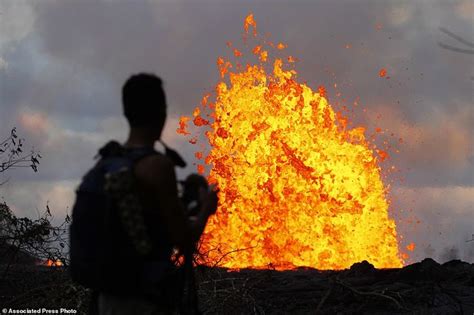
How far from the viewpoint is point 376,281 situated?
35.9ft

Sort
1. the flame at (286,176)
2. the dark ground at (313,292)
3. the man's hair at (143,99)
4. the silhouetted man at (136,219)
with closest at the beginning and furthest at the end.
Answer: the silhouetted man at (136,219), the man's hair at (143,99), the dark ground at (313,292), the flame at (286,176)

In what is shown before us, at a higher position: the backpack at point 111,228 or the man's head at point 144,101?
the man's head at point 144,101

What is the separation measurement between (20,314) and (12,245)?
1.46 metres

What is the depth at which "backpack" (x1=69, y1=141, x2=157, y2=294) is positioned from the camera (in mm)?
2723

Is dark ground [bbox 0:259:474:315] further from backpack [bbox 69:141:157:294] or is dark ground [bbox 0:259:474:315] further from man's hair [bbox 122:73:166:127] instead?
man's hair [bbox 122:73:166:127]

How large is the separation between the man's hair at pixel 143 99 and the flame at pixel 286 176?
14.8 metres

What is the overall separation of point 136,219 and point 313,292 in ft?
26.5

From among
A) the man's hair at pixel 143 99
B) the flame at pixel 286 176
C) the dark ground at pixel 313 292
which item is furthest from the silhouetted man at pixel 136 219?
the flame at pixel 286 176

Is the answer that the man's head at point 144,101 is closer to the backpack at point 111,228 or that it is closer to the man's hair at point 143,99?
the man's hair at point 143,99

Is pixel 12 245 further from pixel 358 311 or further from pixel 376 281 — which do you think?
pixel 376 281

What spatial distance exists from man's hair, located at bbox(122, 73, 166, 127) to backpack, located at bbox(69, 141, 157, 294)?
158mm

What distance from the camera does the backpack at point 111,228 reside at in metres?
2.72

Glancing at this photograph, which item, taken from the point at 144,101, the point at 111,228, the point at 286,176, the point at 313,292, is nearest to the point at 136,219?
the point at 111,228

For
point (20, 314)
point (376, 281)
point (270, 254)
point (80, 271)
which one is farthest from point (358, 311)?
point (270, 254)
